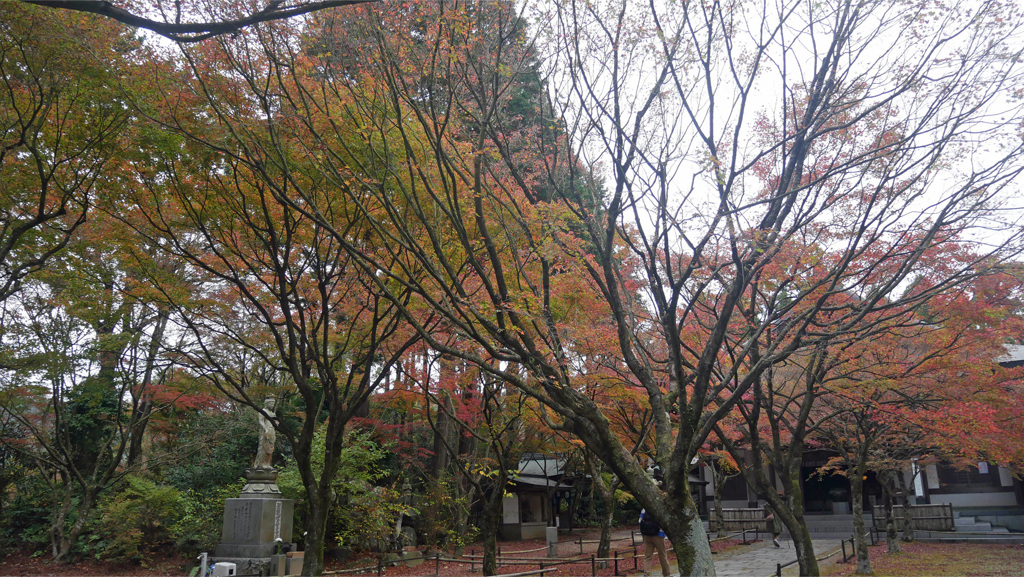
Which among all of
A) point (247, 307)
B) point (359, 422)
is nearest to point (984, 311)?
point (247, 307)

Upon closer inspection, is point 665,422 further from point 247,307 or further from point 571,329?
point 247,307

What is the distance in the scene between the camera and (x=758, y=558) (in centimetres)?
1808

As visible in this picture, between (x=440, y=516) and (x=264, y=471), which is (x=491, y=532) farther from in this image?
(x=440, y=516)

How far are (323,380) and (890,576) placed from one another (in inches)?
499

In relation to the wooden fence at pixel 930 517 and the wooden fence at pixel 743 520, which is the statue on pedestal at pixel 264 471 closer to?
the wooden fence at pixel 743 520

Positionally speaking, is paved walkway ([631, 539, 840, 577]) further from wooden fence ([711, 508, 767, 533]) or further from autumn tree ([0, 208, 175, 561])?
autumn tree ([0, 208, 175, 561])

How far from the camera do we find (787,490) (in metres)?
9.47

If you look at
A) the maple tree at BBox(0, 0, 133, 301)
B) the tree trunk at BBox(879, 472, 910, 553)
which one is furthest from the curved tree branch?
the tree trunk at BBox(879, 472, 910, 553)

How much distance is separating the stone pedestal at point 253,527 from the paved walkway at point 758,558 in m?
8.57

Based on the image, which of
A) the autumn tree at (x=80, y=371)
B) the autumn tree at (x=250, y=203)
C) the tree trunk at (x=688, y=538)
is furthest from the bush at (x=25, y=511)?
the tree trunk at (x=688, y=538)

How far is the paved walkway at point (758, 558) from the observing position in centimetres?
1484

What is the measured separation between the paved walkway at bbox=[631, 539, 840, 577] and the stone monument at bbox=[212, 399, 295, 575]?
8.55 meters

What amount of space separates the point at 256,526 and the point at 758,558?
14.0 metres

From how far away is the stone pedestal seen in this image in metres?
13.6
